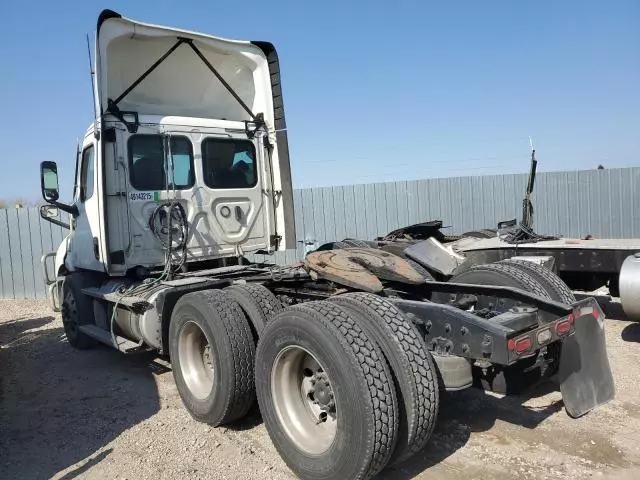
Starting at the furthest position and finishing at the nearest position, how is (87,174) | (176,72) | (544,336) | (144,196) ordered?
(87,174), (176,72), (144,196), (544,336)

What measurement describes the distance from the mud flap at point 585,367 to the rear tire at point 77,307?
5.60m

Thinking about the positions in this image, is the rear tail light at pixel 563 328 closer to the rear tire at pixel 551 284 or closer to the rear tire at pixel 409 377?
the rear tire at pixel 409 377

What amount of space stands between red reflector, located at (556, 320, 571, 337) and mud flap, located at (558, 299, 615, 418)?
12 cm

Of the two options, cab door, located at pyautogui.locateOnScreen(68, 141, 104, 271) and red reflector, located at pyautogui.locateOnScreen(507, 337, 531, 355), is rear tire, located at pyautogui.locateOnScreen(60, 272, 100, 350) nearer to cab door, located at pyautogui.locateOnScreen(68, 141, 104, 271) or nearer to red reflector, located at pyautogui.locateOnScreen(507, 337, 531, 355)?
cab door, located at pyautogui.locateOnScreen(68, 141, 104, 271)

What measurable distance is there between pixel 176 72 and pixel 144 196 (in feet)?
5.25

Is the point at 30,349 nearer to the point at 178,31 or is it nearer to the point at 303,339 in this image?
the point at 178,31

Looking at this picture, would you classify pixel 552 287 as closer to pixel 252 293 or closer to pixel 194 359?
pixel 252 293

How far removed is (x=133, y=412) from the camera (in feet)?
15.9

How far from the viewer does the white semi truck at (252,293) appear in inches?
121

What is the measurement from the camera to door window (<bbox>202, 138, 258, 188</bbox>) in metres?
6.41

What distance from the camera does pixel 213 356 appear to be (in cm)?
422

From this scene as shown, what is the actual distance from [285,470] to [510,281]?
2.36 metres

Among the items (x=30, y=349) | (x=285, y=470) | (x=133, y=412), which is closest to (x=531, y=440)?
(x=285, y=470)

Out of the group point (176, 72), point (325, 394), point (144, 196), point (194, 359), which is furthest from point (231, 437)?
point (176, 72)
